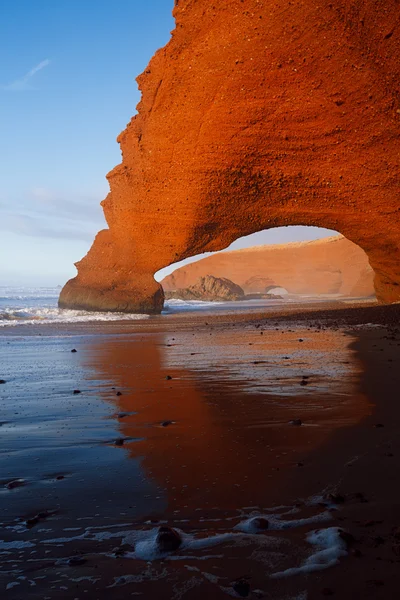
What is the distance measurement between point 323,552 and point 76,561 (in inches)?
33.5

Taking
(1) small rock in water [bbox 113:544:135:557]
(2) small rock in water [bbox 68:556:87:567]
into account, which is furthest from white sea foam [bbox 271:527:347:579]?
(2) small rock in water [bbox 68:556:87:567]

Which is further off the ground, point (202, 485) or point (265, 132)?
point (265, 132)

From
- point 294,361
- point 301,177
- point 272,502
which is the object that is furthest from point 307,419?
point 301,177

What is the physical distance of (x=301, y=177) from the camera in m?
19.2

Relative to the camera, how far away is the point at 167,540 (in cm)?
179

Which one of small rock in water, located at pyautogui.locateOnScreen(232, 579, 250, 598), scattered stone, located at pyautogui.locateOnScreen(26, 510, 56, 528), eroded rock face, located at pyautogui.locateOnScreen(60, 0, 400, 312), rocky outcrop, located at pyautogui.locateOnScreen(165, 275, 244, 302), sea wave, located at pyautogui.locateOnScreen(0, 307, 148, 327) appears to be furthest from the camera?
rocky outcrop, located at pyautogui.locateOnScreen(165, 275, 244, 302)

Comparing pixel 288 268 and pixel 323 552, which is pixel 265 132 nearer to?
pixel 323 552

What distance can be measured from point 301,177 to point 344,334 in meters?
10.0

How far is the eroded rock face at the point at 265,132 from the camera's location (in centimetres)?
1506

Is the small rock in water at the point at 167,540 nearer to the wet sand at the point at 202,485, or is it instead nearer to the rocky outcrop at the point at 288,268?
the wet sand at the point at 202,485

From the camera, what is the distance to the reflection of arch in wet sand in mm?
2516

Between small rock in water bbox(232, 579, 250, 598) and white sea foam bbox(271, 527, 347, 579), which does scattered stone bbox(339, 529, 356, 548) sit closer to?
white sea foam bbox(271, 527, 347, 579)

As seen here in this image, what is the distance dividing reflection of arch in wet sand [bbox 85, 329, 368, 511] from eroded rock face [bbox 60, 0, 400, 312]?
10.8m

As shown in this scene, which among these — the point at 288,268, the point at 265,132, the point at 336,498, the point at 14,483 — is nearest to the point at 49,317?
the point at 265,132
